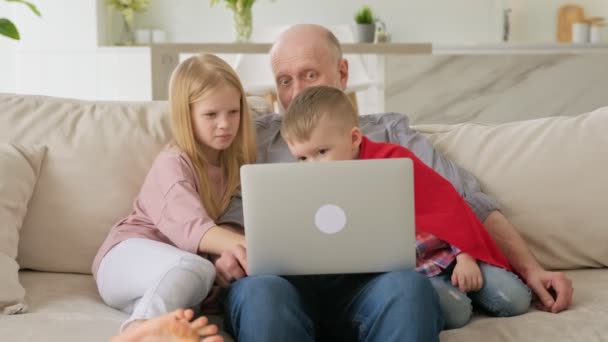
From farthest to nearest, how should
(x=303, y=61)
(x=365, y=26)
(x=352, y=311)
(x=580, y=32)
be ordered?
(x=580, y=32) → (x=365, y=26) → (x=303, y=61) → (x=352, y=311)

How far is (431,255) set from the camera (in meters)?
1.84

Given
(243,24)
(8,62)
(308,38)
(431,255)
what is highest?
(243,24)

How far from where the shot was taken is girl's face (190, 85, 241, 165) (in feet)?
6.68

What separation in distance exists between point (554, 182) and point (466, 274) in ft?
1.61

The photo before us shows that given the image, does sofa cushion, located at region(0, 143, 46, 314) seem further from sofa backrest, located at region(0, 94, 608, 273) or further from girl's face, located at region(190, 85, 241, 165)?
girl's face, located at region(190, 85, 241, 165)

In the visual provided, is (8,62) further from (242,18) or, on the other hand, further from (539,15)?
(539,15)

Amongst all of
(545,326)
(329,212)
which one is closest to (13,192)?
(329,212)

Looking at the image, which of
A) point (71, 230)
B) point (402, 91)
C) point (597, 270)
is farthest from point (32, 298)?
point (402, 91)

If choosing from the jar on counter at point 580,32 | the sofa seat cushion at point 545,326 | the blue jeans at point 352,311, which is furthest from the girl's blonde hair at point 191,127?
the jar on counter at point 580,32

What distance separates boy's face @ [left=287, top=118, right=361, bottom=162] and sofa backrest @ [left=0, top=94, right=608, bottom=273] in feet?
1.51

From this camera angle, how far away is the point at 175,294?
1.63 m

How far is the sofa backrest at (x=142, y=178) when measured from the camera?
2.11 meters

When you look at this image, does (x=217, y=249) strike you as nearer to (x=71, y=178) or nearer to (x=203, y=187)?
(x=203, y=187)

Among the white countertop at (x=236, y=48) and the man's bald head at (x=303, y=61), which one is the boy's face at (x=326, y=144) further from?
the white countertop at (x=236, y=48)
